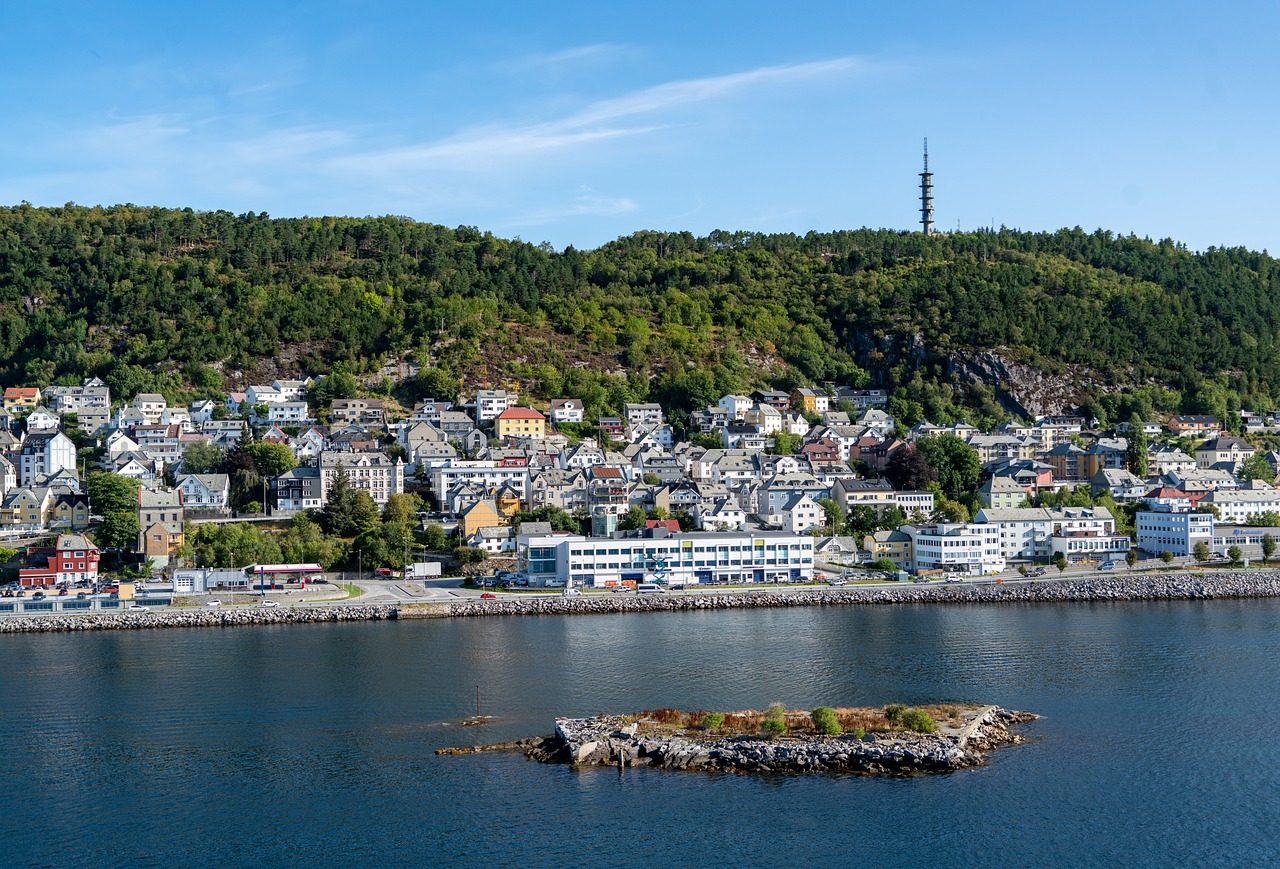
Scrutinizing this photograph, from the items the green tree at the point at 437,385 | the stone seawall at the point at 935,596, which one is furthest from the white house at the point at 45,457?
the stone seawall at the point at 935,596

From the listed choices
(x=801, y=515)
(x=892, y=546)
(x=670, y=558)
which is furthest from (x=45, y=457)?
(x=892, y=546)

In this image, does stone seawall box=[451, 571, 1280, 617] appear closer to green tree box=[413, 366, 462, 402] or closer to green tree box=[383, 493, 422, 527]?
green tree box=[383, 493, 422, 527]

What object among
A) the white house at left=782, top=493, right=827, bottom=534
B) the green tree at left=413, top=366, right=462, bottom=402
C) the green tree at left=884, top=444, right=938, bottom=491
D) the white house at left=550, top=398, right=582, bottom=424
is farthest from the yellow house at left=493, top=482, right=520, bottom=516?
the green tree at left=884, top=444, right=938, bottom=491

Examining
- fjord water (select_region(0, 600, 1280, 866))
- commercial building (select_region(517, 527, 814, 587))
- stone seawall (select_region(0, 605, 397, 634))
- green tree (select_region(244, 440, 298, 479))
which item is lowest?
fjord water (select_region(0, 600, 1280, 866))

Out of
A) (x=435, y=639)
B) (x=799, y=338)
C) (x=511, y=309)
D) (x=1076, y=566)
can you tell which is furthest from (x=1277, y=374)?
(x=435, y=639)

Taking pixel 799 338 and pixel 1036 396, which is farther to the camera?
pixel 799 338

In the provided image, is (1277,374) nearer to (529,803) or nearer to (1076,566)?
(1076,566)
